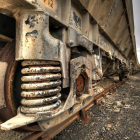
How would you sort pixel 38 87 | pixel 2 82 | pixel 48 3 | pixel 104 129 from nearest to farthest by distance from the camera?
pixel 38 87 < pixel 2 82 < pixel 48 3 < pixel 104 129

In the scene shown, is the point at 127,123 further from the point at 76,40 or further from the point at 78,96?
the point at 76,40

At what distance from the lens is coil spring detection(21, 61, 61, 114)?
1.11 metres

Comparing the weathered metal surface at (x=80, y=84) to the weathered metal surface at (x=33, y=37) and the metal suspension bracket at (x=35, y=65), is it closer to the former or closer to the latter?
the metal suspension bracket at (x=35, y=65)

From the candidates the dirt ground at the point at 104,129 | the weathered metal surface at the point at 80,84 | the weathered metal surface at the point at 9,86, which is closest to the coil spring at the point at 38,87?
the weathered metal surface at the point at 9,86

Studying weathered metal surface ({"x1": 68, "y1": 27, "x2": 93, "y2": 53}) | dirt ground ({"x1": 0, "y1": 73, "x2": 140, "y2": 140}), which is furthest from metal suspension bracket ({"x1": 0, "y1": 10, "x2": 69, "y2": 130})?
dirt ground ({"x1": 0, "y1": 73, "x2": 140, "y2": 140})

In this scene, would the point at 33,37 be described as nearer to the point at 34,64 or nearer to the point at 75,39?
the point at 34,64

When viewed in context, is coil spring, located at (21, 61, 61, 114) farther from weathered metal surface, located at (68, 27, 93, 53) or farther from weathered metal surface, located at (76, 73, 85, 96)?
weathered metal surface, located at (76, 73, 85, 96)

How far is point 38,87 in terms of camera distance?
1.11 metres

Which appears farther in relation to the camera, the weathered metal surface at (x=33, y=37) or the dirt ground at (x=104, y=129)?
the dirt ground at (x=104, y=129)

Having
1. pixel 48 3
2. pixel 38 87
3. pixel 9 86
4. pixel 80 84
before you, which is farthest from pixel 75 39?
pixel 9 86

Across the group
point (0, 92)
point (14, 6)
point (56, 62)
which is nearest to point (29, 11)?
point (14, 6)

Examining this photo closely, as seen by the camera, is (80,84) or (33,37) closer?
(33,37)

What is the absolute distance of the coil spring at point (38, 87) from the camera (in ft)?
3.66

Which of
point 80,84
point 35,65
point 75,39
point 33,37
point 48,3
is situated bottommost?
point 80,84
